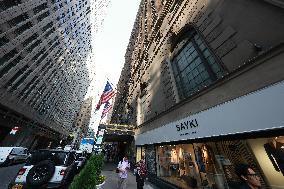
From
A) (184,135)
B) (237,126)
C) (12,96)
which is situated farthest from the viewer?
(12,96)

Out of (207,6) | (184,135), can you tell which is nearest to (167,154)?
(184,135)

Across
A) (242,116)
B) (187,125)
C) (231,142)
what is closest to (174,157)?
(187,125)

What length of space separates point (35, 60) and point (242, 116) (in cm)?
3538

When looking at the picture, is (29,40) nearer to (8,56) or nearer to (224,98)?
(8,56)

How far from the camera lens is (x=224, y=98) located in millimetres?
7250

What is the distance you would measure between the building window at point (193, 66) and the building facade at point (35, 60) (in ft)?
77.5

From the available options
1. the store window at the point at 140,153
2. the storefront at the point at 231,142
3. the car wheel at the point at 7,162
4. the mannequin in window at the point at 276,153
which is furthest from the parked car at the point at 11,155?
the mannequin in window at the point at 276,153

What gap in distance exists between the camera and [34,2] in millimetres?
29297

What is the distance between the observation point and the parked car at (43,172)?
8.52m

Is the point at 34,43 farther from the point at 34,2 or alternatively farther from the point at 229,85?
the point at 229,85

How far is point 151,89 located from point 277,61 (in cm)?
1410

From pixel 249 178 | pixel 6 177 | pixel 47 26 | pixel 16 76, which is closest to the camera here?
pixel 249 178

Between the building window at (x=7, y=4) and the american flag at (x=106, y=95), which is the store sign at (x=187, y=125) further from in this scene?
the building window at (x=7, y=4)

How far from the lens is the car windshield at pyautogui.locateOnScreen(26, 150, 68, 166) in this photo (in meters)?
9.77
